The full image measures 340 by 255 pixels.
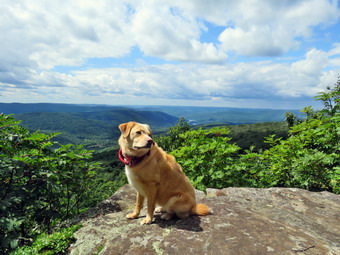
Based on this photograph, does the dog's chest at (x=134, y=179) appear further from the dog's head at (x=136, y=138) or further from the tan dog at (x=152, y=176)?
the dog's head at (x=136, y=138)

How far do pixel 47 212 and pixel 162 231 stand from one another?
2.92 m

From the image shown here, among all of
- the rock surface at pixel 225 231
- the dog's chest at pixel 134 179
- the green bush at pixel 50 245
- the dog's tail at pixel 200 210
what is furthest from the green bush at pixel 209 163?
the green bush at pixel 50 245

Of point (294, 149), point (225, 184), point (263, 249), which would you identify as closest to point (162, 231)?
point (263, 249)

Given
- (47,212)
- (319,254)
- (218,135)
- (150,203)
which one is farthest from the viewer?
(218,135)

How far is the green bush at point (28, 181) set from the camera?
381 cm

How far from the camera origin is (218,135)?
353 inches

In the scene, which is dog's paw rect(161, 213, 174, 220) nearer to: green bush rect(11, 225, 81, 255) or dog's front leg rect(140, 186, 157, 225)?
dog's front leg rect(140, 186, 157, 225)

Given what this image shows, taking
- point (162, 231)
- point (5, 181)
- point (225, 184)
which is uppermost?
point (5, 181)

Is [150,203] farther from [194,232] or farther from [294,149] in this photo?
[294,149]

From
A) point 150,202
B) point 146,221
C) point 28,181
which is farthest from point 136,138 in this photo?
point 28,181

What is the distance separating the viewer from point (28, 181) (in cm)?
459

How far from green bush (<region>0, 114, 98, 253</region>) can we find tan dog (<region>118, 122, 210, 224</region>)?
1792 mm

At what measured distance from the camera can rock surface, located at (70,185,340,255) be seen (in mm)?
3314

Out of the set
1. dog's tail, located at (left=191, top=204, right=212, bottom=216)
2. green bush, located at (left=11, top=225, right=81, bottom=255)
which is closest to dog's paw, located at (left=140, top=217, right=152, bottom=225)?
dog's tail, located at (left=191, top=204, right=212, bottom=216)
